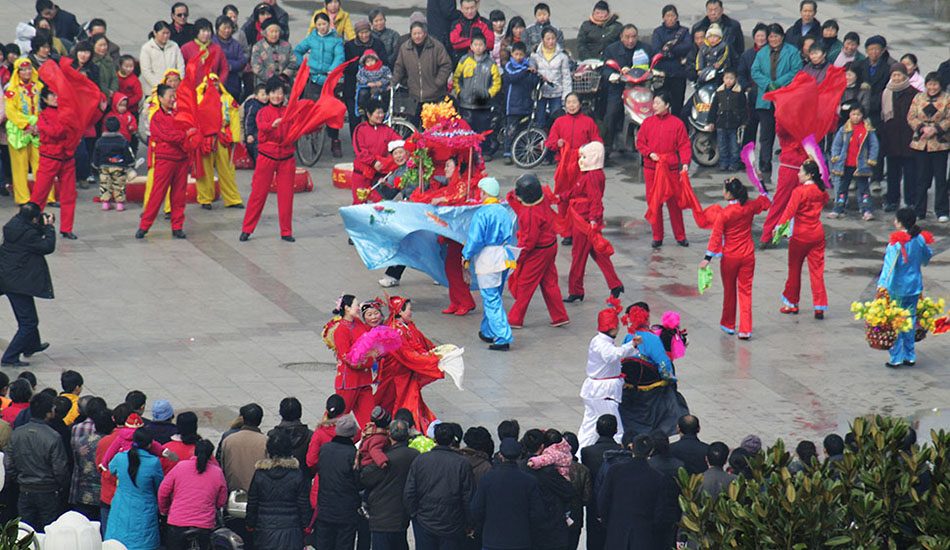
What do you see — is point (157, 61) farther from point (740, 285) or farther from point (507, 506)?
point (507, 506)

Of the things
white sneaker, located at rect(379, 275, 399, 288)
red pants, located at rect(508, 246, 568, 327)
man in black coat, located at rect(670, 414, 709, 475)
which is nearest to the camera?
man in black coat, located at rect(670, 414, 709, 475)

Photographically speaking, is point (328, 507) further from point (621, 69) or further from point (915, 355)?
point (621, 69)

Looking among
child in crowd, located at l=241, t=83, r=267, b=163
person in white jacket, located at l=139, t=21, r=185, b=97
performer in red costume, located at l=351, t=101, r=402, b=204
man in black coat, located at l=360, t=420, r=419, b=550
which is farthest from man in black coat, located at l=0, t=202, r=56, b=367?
person in white jacket, located at l=139, t=21, r=185, b=97

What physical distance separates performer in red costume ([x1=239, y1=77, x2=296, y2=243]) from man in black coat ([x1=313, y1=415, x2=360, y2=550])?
26.1 ft

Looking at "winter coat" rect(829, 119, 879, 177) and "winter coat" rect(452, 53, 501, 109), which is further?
"winter coat" rect(452, 53, 501, 109)

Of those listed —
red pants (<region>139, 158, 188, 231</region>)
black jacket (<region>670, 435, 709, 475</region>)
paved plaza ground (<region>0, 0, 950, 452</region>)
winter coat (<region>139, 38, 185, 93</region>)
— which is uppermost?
winter coat (<region>139, 38, 185, 93</region>)

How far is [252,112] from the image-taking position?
65.2 feet

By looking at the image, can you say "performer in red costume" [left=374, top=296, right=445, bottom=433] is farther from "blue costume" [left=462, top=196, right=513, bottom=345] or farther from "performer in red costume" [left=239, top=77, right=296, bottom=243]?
"performer in red costume" [left=239, top=77, right=296, bottom=243]

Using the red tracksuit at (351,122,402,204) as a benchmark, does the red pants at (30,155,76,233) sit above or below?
below

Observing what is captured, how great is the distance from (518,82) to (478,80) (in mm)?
543

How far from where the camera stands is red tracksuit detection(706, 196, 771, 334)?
15742 millimetres

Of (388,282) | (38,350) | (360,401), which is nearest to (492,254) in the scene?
(388,282)

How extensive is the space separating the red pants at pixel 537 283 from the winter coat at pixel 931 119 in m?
5.94

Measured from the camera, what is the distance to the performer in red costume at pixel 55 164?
704 inches
